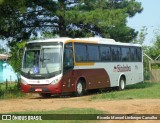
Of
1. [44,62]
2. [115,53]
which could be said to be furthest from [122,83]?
[44,62]

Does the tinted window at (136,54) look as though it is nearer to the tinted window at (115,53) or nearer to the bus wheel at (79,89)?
the tinted window at (115,53)

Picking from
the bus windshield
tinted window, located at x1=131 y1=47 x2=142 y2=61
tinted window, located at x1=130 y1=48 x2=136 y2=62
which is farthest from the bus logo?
the bus windshield

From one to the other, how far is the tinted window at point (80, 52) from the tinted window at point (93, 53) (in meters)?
0.53

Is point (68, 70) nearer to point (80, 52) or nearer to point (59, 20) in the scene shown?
point (80, 52)

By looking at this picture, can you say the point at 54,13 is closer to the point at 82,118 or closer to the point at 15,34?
the point at 15,34

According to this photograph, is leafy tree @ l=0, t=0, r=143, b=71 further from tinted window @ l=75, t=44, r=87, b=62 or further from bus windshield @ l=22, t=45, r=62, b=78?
tinted window @ l=75, t=44, r=87, b=62

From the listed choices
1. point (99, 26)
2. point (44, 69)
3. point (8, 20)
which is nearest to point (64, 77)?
point (44, 69)

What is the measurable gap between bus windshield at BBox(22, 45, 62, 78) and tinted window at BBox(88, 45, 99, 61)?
2846mm

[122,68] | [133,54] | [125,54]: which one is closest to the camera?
[122,68]

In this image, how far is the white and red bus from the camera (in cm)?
2280

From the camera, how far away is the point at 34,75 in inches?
908

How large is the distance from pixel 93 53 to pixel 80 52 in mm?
1575

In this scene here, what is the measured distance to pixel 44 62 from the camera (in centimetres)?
2289

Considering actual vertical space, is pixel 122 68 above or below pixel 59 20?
below
